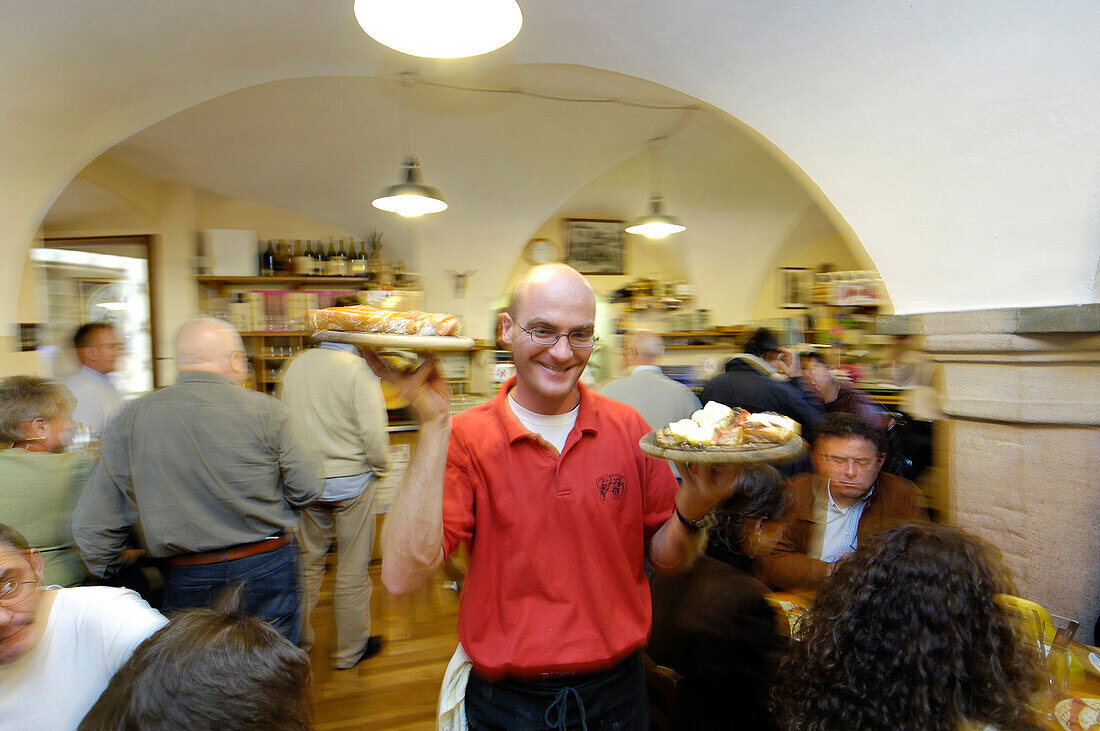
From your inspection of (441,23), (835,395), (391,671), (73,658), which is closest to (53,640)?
(73,658)

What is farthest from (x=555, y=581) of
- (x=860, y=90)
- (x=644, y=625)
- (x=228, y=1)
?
(x=228, y=1)

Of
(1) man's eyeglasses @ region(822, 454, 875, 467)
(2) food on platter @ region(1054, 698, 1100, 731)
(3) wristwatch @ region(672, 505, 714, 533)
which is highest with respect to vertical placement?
(3) wristwatch @ region(672, 505, 714, 533)

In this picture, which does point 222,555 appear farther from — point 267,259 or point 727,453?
point 267,259

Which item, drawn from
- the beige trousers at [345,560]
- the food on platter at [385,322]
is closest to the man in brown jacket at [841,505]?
the food on platter at [385,322]

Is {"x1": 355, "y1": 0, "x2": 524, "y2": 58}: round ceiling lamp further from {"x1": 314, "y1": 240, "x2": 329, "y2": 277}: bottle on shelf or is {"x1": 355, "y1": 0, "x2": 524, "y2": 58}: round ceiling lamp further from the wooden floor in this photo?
{"x1": 314, "y1": 240, "x2": 329, "y2": 277}: bottle on shelf

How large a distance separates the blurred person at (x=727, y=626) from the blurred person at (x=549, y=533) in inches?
14.4

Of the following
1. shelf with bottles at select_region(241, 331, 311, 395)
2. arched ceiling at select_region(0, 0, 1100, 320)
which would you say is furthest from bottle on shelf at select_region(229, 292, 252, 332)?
arched ceiling at select_region(0, 0, 1100, 320)

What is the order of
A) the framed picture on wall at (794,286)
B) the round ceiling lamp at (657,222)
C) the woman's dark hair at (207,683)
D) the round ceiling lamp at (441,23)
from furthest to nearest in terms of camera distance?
the framed picture on wall at (794,286) → the round ceiling lamp at (657,222) → the round ceiling lamp at (441,23) → the woman's dark hair at (207,683)

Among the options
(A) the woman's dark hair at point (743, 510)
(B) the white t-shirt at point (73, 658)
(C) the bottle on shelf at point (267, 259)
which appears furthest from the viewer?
(C) the bottle on shelf at point (267, 259)

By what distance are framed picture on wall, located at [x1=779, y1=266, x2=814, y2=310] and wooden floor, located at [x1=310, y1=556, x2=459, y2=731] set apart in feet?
18.3

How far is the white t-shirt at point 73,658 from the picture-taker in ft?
4.01

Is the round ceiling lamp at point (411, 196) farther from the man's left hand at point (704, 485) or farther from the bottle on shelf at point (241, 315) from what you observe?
the man's left hand at point (704, 485)

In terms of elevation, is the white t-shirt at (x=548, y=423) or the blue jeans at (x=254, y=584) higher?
the white t-shirt at (x=548, y=423)

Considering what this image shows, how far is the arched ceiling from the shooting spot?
192 cm
